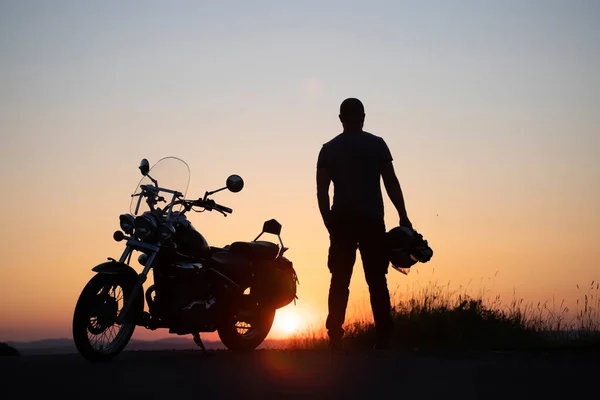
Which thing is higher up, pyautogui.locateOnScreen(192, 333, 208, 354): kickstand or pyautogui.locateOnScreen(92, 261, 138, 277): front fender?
pyautogui.locateOnScreen(92, 261, 138, 277): front fender

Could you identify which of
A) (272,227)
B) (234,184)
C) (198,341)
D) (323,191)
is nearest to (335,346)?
(198,341)

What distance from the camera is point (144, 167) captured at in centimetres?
952

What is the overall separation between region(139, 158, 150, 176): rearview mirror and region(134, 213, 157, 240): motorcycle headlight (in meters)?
0.76

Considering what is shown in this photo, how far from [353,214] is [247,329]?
7.08ft

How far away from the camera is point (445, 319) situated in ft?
40.4

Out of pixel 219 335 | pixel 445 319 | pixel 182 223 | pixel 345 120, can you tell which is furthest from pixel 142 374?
pixel 445 319

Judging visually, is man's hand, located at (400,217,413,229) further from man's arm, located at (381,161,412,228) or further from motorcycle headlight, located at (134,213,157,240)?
motorcycle headlight, located at (134,213,157,240)

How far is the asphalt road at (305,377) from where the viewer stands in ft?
21.3

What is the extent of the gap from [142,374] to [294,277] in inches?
170

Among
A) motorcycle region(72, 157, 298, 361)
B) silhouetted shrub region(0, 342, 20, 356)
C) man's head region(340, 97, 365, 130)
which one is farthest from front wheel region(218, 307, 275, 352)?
silhouetted shrub region(0, 342, 20, 356)

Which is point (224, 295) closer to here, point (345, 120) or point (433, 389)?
point (345, 120)

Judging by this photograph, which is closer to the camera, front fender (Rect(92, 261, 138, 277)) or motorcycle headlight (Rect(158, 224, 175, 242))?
front fender (Rect(92, 261, 138, 277))

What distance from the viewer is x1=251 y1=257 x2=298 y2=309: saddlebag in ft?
35.9

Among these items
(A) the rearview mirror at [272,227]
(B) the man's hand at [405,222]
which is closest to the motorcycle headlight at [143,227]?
(A) the rearview mirror at [272,227]
